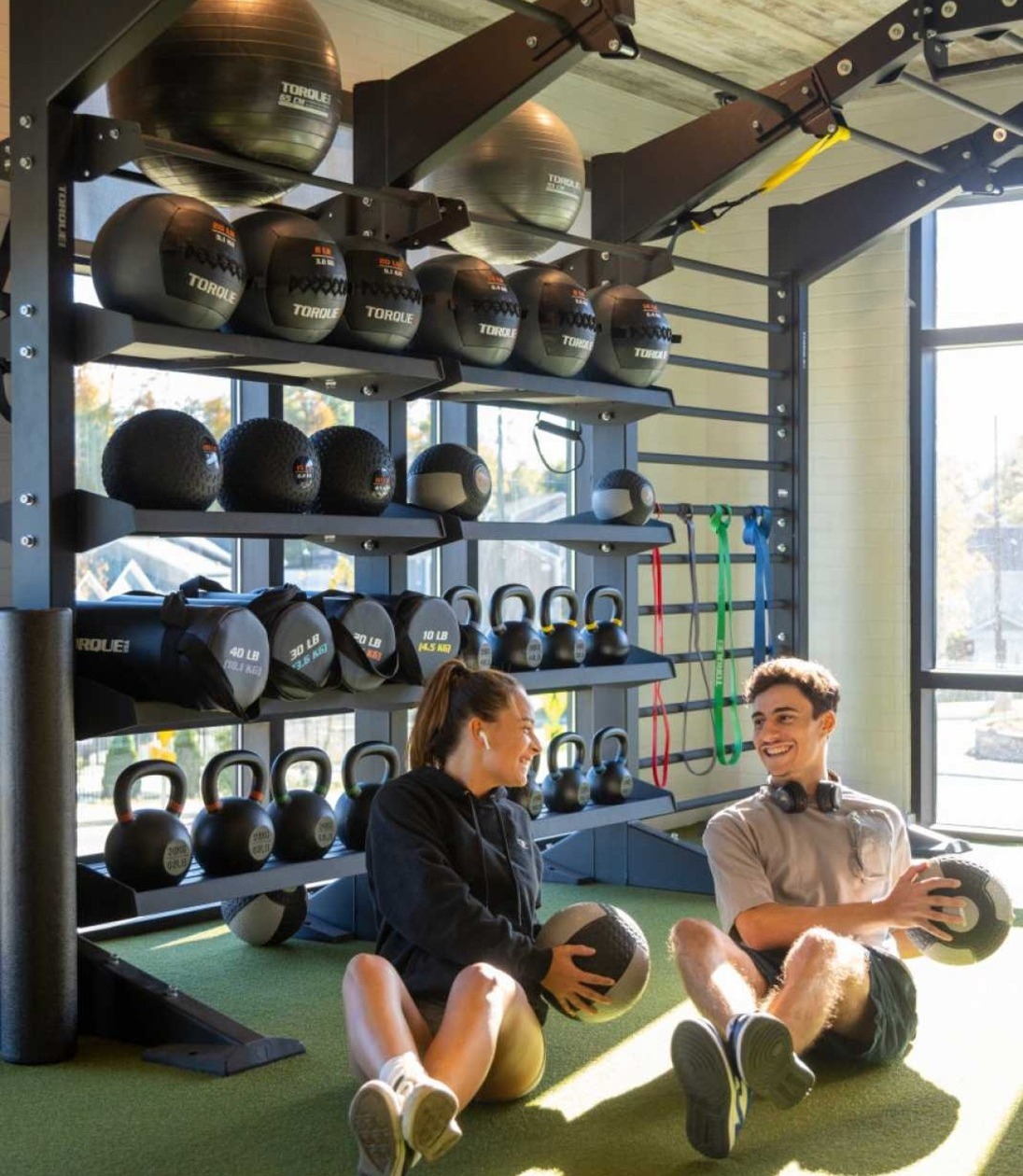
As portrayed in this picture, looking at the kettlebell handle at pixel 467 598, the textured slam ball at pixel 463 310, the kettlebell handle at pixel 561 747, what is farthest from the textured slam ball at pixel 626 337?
the kettlebell handle at pixel 561 747

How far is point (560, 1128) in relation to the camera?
A: 305cm

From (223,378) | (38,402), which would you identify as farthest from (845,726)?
(38,402)

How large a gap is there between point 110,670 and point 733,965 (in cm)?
167

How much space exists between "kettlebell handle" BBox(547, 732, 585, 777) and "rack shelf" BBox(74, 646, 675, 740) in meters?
0.18

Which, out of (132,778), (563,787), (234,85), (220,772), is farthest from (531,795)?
(234,85)

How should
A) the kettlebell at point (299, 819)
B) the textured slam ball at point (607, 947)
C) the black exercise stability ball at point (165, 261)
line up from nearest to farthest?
1. the textured slam ball at point (607, 947)
2. the black exercise stability ball at point (165, 261)
3. the kettlebell at point (299, 819)

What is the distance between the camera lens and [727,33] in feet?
19.4

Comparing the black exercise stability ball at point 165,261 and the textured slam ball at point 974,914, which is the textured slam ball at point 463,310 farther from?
the textured slam ball at point 974,914

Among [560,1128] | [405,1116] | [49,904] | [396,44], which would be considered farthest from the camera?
[396,44]

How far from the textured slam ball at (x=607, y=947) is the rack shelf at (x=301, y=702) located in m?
1.15

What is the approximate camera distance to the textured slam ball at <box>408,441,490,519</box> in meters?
4.56

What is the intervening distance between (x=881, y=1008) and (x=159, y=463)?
2.10 meters

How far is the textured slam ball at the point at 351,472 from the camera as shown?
4238 mm

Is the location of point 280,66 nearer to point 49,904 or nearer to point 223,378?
point 223,378
